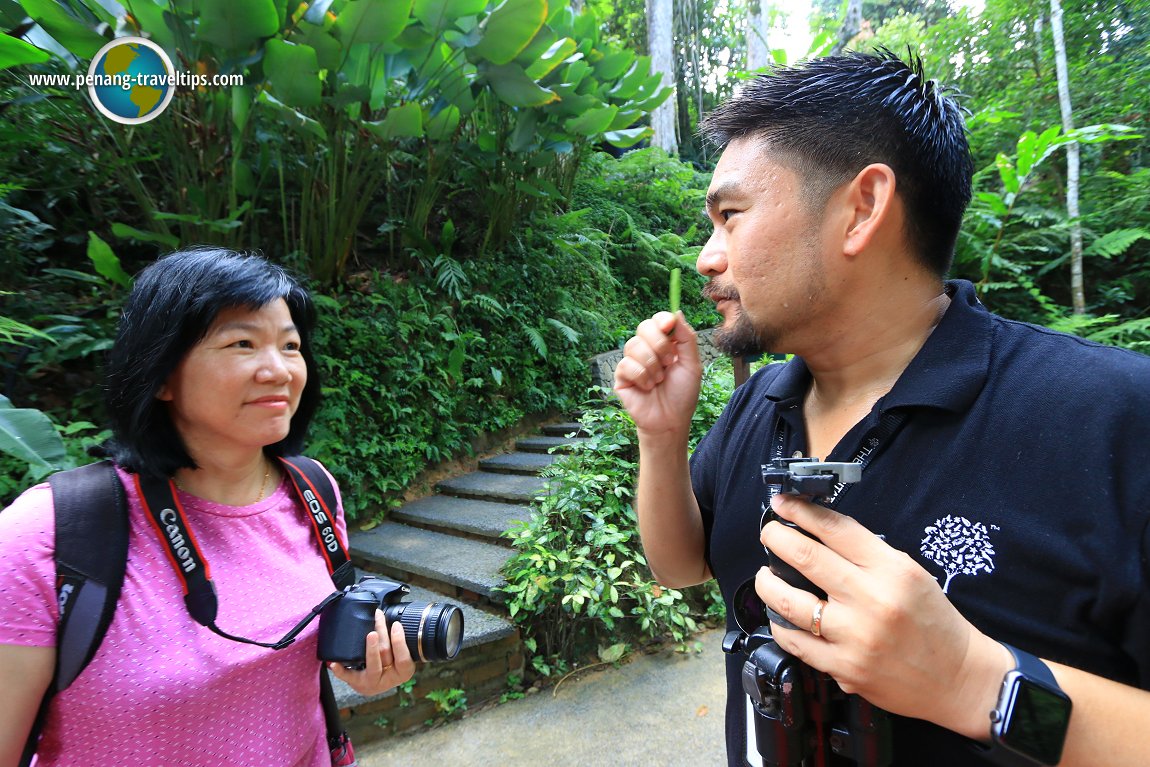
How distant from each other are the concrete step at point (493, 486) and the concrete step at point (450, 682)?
1248 millimetres

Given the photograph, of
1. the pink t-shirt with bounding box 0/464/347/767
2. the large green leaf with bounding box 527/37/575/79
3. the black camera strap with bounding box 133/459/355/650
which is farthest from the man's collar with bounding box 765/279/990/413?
the large green leaf with bounding box 527/37/575/79

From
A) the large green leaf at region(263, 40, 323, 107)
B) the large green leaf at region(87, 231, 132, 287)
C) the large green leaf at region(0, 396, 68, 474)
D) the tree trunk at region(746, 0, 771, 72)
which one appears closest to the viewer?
the large green leaf at region(0, 396, 68, 474)

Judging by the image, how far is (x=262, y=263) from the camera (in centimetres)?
151

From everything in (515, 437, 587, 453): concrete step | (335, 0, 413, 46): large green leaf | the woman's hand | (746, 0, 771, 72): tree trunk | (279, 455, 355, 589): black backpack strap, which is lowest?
(515, 437, 587, 453): concrete step

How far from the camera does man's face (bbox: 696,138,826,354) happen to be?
1.01 m

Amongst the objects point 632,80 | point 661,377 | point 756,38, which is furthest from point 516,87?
point 756,38

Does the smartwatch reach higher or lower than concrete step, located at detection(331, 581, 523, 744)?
higher

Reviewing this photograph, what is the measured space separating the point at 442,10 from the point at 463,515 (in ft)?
12.2

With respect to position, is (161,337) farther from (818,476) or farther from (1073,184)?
A: (1073,184)

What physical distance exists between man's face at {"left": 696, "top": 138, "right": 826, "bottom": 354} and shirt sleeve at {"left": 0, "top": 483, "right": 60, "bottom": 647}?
134 centimetres

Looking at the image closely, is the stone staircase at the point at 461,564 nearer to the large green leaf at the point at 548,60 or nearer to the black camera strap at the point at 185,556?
the black camera strap at the point at 185,556

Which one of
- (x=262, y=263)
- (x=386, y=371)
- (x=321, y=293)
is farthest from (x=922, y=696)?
(x=321, y=293)

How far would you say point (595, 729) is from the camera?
9.27 feet

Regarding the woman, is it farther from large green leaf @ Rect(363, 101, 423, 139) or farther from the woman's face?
large green leaf @ Rect(363, 101, 423, 139)
